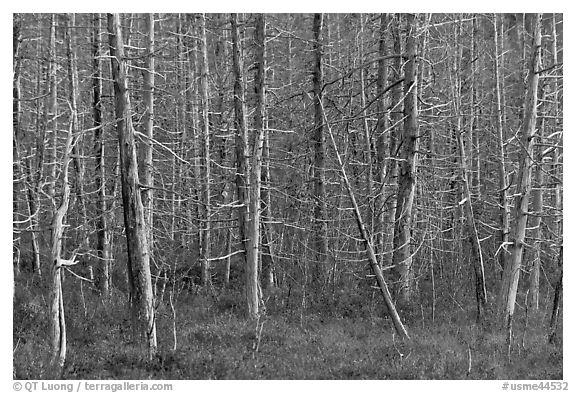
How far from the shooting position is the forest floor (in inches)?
320

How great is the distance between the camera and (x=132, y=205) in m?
9.11

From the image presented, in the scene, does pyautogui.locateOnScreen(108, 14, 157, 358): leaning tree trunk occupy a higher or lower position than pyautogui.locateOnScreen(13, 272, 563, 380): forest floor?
higher

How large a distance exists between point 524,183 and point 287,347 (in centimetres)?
536

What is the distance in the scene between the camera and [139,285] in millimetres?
9188

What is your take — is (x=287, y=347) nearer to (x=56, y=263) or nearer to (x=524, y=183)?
(x=56, y=263)

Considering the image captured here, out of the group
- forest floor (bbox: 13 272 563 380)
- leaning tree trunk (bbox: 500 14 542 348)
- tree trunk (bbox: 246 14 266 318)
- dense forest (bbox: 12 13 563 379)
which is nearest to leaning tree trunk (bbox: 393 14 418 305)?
dense forest (bbox: 12 13 563 379)

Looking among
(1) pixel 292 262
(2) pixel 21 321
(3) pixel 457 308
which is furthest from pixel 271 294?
(2) pixel 21 321

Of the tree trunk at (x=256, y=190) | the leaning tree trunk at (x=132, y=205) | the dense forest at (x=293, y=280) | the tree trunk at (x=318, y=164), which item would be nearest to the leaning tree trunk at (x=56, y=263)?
the dense forest at (x=293, y=280)

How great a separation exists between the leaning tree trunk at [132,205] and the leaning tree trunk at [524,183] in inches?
249

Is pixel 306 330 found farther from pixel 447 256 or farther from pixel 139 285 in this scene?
pixel 447 256

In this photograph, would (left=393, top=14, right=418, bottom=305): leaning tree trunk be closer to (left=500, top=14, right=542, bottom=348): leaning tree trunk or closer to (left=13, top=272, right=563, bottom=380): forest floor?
(left=13, top=272, right=563, bottom=380): forest floor

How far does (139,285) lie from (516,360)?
6487 mm

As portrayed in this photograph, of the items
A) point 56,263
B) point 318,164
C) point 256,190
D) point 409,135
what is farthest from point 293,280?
point 56,263

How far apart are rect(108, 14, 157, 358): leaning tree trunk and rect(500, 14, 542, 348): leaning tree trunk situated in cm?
633
